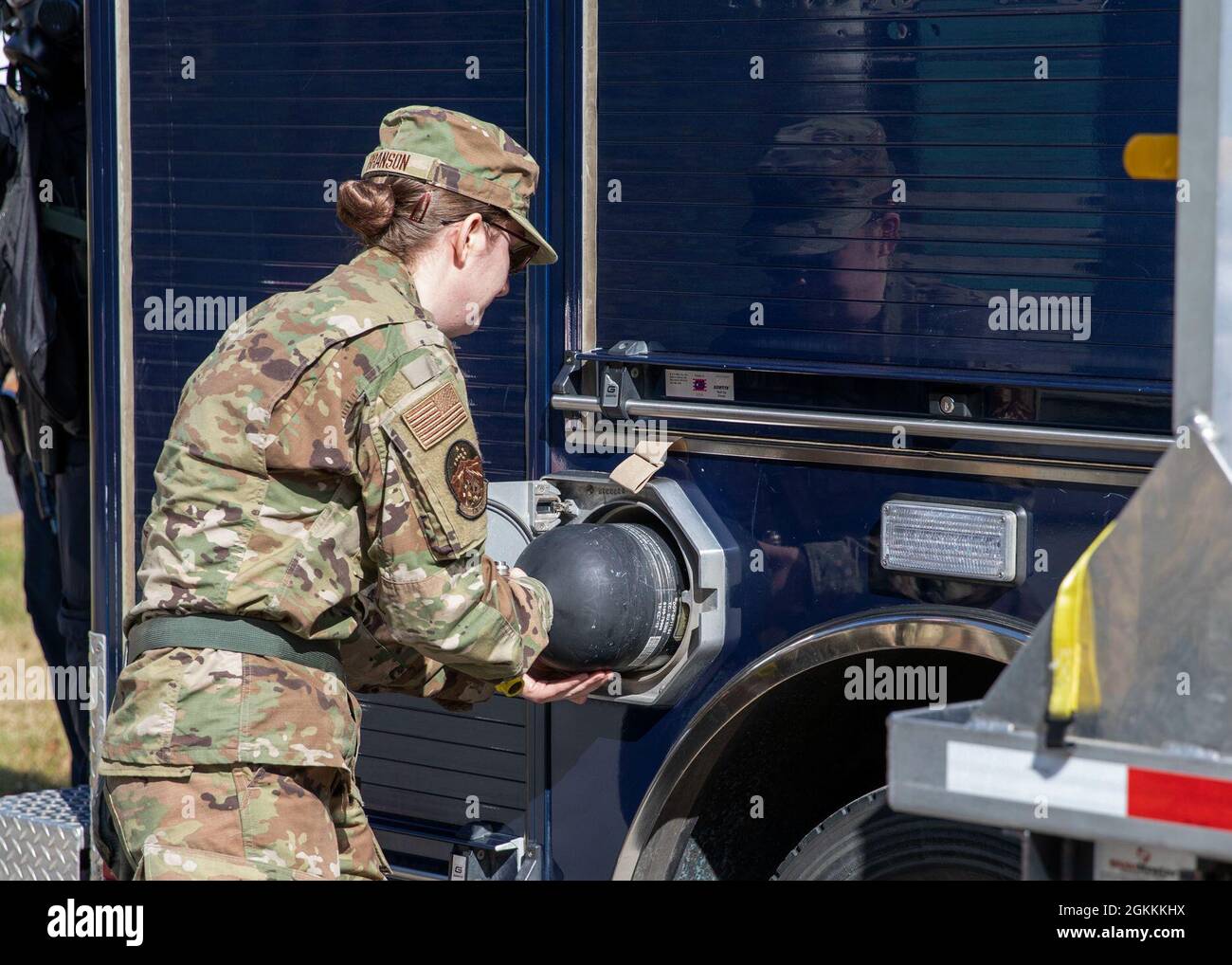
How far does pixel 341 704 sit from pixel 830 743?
0.85 meters

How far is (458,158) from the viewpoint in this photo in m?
2.58

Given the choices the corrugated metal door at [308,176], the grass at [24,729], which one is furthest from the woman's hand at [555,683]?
the grass at [24,729]

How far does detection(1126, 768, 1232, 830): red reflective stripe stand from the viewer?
5.08ft

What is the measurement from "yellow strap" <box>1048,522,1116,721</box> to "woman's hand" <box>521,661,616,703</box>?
49.3 inches

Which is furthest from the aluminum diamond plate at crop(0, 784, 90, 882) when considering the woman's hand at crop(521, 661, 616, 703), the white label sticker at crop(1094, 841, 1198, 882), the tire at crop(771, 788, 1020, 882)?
the white label sticker at crop(1094, 841, 1198, 882)

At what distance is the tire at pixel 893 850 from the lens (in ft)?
8.52

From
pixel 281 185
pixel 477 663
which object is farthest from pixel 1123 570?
pixel 281 185

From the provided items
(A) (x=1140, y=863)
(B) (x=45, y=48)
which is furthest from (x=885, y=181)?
(B) (x=45, y=48)

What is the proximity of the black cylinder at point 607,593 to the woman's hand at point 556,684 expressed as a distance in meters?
0.03

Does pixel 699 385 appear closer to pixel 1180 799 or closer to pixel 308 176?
pixel 308 176

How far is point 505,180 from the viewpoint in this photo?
2.62 m

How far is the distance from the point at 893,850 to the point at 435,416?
1010 mm

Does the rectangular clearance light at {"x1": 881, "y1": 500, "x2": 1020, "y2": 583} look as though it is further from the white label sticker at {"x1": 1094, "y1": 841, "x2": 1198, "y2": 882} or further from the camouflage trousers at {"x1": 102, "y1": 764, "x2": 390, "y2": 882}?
the camouflage trousers at {"x1": 102, "y1": 764, "x2": 390, "y2": 882}
